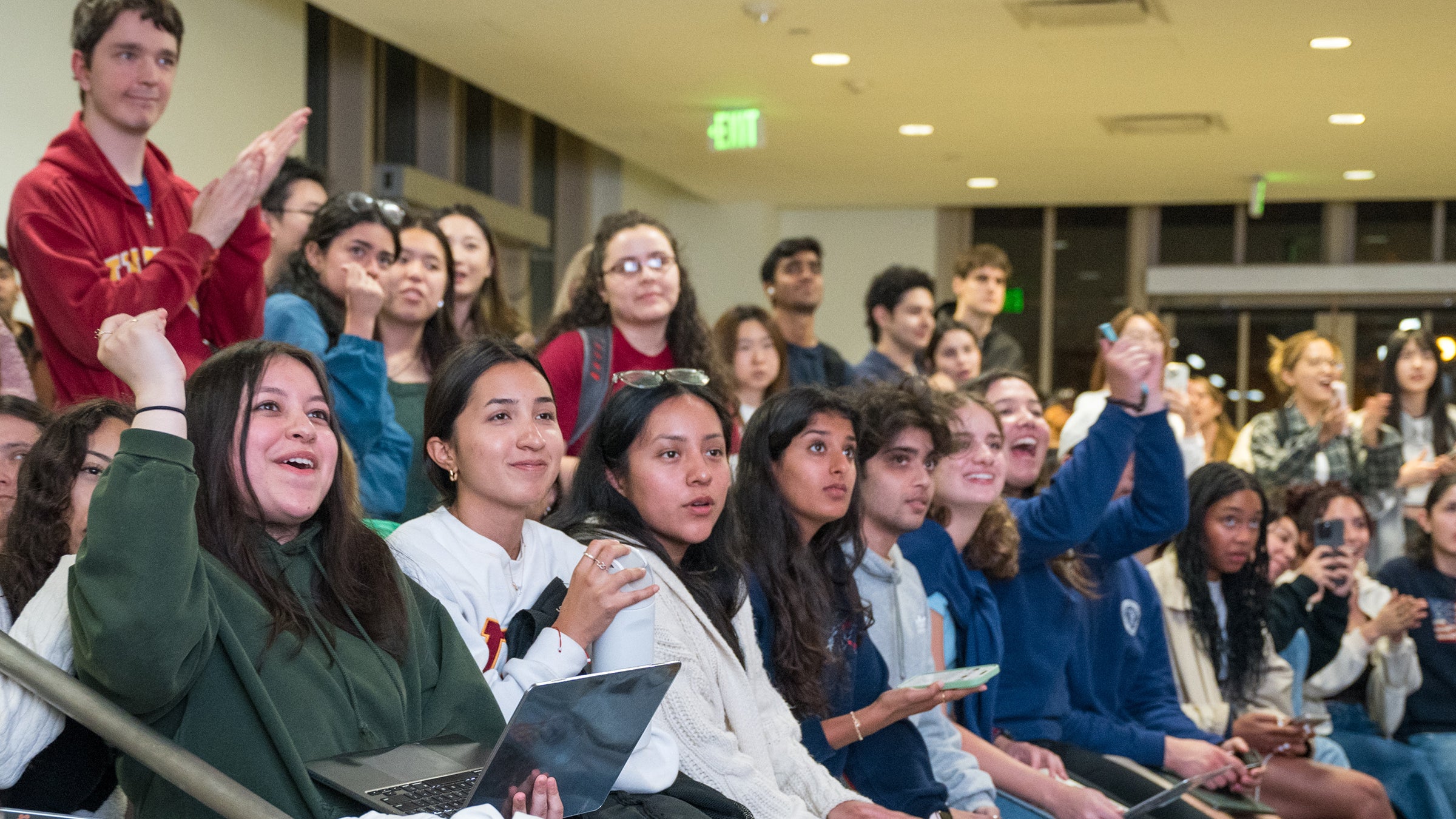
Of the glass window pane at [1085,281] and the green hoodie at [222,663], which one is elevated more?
the glass window pane at [1085,281]

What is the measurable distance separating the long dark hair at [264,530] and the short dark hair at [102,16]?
1333 mm

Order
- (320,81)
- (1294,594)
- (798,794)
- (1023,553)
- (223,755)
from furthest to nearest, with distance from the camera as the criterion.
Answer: (320,81) → (1294,594) → (1023,553) → (798,794) → (223,755)

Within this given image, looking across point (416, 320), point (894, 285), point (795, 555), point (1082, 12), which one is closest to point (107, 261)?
point (416, 320)

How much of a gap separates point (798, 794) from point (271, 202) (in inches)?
89.4

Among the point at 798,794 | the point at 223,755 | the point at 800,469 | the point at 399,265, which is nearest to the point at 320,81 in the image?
the point at 399,265

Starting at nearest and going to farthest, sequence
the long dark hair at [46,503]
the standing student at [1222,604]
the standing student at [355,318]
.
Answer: the long dark hair at [46,503] → the standing student at [355,318] → the standing student at [1222,604]

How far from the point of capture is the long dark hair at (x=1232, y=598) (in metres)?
4.43

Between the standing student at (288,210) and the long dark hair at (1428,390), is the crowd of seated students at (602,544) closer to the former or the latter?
the standing student at (288,210)

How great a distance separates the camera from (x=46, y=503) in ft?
6.89

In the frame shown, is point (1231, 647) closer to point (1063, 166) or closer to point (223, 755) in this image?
point (223, 755)

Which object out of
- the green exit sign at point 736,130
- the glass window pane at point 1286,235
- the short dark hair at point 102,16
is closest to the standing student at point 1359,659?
the short dark hair at point 102,16

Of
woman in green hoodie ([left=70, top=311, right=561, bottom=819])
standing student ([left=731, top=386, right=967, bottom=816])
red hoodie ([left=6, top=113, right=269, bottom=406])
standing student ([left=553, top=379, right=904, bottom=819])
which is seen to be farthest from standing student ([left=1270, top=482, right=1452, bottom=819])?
woman in green hoodie ([left=70, top=311, right=561, bottom=819])

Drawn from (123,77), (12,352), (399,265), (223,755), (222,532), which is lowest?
→ (223,755)

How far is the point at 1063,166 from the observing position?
33.1ft
